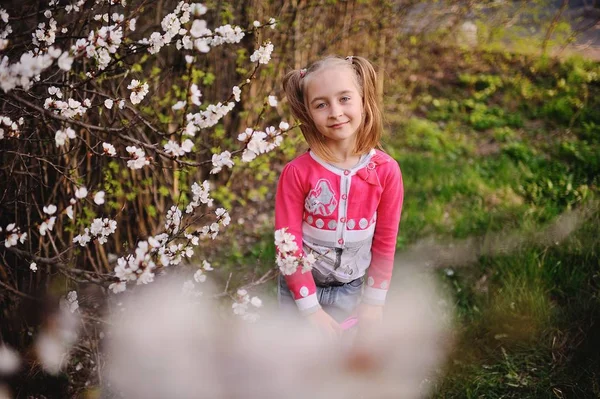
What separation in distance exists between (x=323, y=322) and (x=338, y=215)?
0.42 meters

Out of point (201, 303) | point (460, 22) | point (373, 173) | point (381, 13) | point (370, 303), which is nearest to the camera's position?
point (373, 173)

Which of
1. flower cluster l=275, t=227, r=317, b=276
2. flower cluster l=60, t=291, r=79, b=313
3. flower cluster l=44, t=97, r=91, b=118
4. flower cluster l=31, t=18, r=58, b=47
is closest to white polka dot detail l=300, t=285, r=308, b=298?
flower cluster l=275, t=227, r=317, b=276

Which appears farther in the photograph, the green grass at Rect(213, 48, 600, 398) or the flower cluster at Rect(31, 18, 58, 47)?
the green grass at Rect(213, 48, 600, 398)

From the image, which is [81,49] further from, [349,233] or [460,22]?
[460,22]

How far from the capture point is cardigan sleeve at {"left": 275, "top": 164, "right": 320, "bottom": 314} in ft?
5.95

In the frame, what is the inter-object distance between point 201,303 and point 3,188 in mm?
1047

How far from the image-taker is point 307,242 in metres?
1.91

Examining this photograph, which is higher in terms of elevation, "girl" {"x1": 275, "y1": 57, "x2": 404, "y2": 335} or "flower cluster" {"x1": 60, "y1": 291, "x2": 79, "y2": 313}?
"girl" {"x1": 275, "y1": 57, "x2": 404, "y2": 335}

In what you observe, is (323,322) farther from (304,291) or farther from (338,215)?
(338,215)

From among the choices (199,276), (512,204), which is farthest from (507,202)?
(199,276)

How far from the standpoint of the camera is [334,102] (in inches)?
67.6

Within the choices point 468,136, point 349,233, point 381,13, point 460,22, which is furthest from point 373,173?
point 460,22

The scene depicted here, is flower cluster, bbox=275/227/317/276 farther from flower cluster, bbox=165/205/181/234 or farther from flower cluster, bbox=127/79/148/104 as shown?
flower cluster, bbox=127/79/148/104

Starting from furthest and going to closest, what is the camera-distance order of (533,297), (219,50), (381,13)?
(381,13), (219,50), (533,297)
